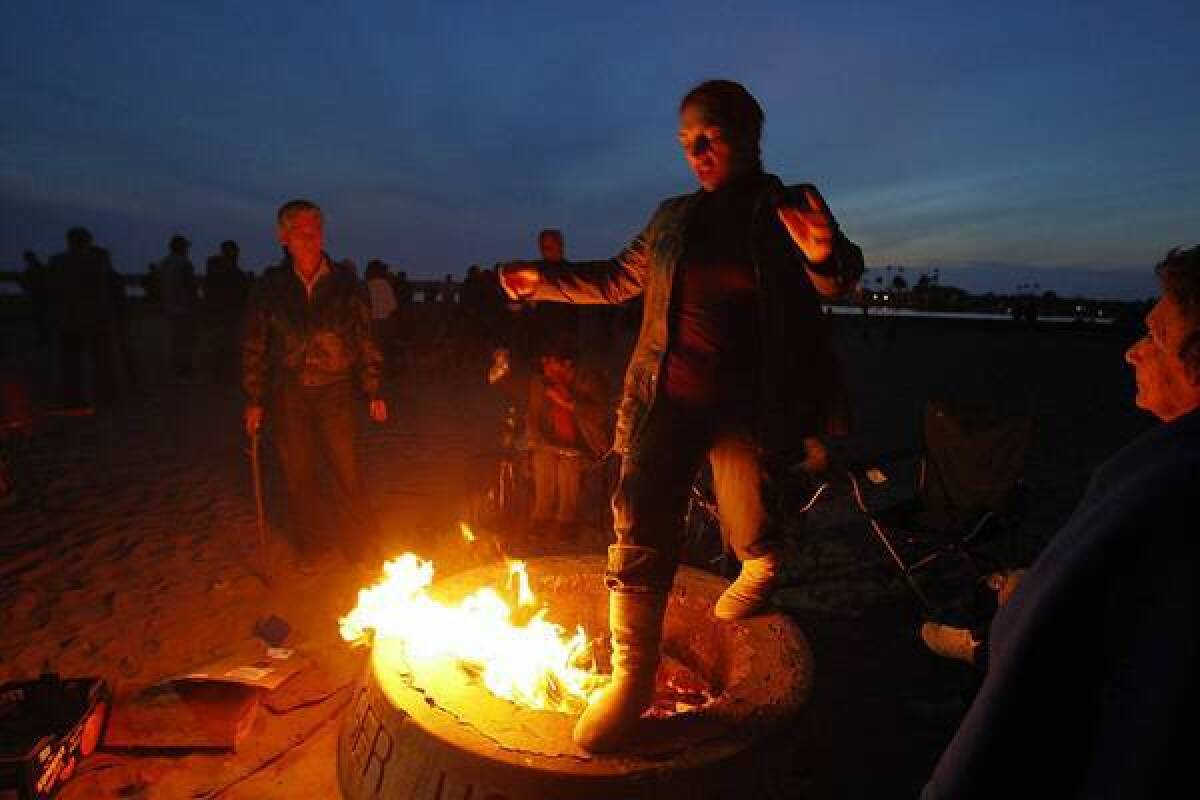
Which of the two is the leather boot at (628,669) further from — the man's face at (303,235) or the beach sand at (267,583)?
the man's face at (303,235)

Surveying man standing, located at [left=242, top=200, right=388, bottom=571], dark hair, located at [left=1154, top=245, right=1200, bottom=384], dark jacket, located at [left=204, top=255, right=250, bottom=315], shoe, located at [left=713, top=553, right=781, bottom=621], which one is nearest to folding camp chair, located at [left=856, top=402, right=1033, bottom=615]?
shoe, located at [left=713, top=553, right=781, bottom=621]

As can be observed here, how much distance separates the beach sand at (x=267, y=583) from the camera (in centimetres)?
315

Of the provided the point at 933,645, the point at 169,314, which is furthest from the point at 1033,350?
the point at 169,314

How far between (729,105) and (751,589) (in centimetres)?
194

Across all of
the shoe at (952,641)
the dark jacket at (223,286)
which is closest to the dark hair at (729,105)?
the shoe at (952,641)

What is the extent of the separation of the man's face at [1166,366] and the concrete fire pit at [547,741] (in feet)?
5.51

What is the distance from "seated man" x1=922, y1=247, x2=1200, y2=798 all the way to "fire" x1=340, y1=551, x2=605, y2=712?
2018 mm

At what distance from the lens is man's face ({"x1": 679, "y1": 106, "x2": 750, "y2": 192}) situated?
2.40 metres

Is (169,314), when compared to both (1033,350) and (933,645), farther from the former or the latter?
(1033,350)

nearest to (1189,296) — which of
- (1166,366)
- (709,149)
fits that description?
(1166,366)

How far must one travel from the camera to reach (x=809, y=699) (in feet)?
9.05

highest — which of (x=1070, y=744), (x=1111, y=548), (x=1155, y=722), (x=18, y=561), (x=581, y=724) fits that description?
Result: (x=1111, y=548)

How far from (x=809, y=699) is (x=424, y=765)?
4.93ft

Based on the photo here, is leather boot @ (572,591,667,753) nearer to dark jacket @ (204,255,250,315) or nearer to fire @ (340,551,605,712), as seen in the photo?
fire @ (340,551,605,712)
